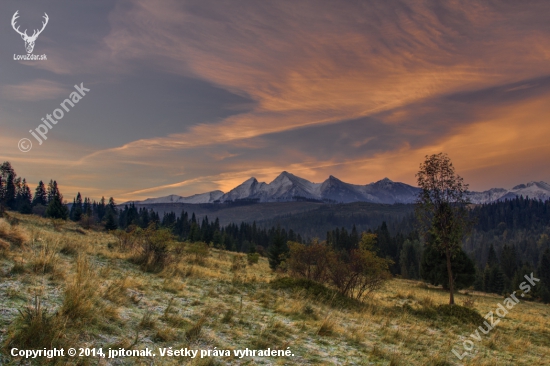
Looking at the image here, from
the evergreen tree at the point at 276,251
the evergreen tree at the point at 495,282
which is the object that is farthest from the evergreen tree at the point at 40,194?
the evergreen tree at the point at 495,282

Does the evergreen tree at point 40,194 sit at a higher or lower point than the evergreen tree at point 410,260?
higher

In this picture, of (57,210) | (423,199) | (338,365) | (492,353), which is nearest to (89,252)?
(338,365)

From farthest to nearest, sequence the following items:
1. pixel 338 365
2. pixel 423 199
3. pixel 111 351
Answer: pixel 423 199, pixel 338 365, pixel 111 351

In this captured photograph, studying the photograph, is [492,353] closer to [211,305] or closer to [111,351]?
[211,305]

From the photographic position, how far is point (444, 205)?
19.0 metres

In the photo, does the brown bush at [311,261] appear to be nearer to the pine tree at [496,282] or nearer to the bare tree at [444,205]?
the bare tree at [444,205]

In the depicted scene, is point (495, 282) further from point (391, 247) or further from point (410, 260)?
point (391, 247)

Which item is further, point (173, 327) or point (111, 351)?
point (173, 327)

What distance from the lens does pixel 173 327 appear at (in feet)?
20.1

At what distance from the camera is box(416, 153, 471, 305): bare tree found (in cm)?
1867

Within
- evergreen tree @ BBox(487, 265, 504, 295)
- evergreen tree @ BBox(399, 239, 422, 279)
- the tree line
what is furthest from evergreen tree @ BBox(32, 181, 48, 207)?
evergreen tree @ BBox(487, 265, 504, 295)

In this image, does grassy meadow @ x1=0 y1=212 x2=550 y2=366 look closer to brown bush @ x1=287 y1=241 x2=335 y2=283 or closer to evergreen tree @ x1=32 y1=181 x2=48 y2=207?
brown bush @ x1=287 y1=241 x2=335 y2=283

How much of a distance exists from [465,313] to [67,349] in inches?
591

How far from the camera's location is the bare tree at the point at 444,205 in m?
18.7
